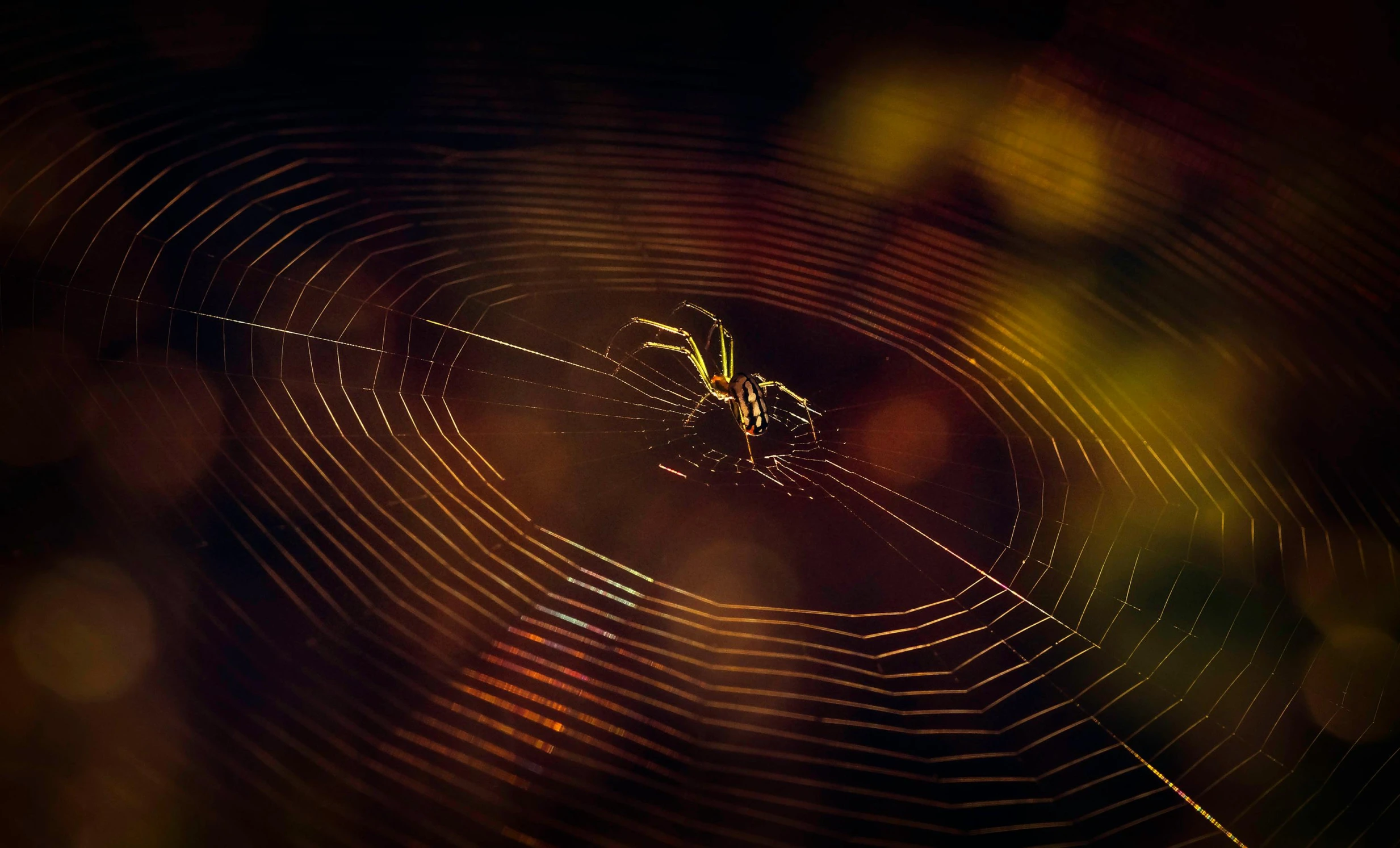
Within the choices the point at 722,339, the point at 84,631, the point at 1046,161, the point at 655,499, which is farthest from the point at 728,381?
the point at 84,631

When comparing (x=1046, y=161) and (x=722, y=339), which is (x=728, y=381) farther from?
(x=1046, y=161)

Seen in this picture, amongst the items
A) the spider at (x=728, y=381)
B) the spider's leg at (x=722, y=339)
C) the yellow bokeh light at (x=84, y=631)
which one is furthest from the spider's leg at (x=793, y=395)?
A: the yellow bokeh light at (x=84, y=631)

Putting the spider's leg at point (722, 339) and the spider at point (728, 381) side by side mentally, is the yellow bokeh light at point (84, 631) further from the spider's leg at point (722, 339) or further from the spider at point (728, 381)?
the spider's leg at point (722, 339)

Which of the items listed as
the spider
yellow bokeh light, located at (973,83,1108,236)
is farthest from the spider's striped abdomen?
yellow bokeh light, located at (973,83,1108,236)

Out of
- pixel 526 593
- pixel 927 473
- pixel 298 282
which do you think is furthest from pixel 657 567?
pixel 298 282

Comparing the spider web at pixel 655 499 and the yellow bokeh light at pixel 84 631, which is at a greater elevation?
the spider web at pixel 655 499

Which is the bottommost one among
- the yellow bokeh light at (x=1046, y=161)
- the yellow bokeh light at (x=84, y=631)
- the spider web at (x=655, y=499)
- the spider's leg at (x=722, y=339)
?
the yellow bokeh light at (x=84, y=631)

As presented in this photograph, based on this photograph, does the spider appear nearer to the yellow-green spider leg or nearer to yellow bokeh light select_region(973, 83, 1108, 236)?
the yellow-green spider leg

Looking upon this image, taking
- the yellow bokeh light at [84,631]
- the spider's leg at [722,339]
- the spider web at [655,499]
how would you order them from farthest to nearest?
the spider's leg at [722,339] < the spider web at [655,499] < the yellow bokeh light at [84,631]
